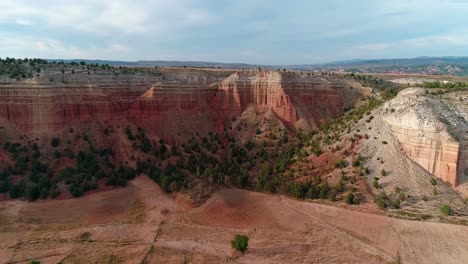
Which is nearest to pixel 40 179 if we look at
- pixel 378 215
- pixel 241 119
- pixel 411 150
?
pixel 241 119

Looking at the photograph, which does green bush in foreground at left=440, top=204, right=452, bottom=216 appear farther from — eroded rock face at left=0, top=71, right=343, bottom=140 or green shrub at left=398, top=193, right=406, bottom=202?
eroded rock face at left=0, top=71, right=343, bottom=140

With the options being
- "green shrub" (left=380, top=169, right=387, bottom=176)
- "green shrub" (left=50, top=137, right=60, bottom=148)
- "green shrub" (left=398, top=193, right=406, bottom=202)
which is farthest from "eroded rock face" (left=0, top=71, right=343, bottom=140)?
"green shrub" (left=398, top=193, right=406, bottom=202)

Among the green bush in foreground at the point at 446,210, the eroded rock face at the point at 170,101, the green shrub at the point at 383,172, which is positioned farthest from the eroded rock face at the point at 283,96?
the green bush in foreground at the point at 446,210

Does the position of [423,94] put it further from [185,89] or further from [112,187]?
[112,187]

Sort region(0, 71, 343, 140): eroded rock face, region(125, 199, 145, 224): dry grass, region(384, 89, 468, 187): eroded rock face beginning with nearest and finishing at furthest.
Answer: region(125, 199, 145, 224): dry grass → region(384, 89, 468, 187): eroded rock face → region(0, 71, 343, 140): eroded rock face

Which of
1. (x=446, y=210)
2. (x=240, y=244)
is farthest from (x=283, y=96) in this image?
(x=240, y=244)
